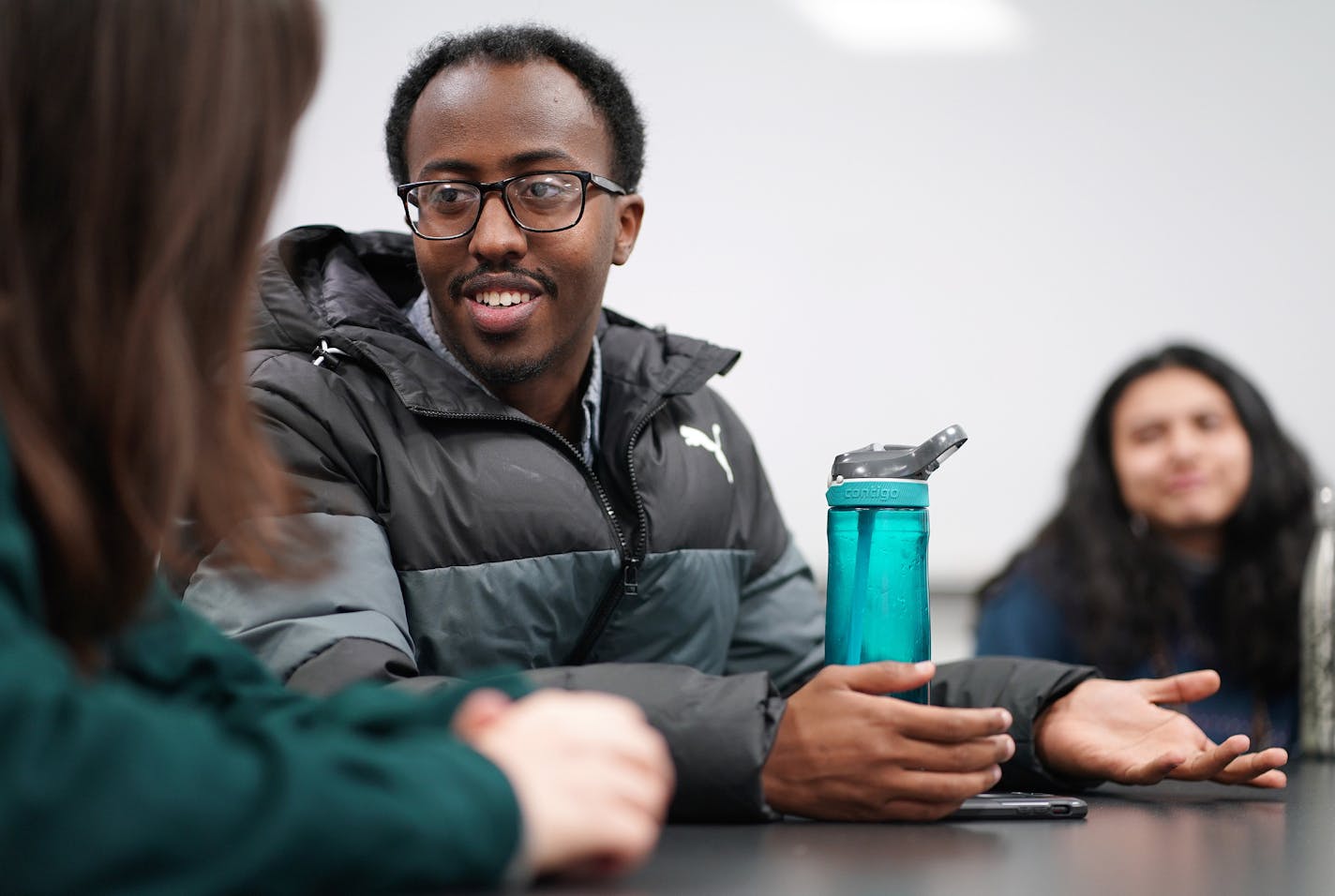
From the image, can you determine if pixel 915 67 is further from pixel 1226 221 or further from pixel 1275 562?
pixel 1275 562

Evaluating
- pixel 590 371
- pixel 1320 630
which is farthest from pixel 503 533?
pixel 1320 630

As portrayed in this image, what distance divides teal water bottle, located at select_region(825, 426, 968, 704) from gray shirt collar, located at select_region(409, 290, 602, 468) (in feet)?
1.66

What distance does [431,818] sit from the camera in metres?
0.48

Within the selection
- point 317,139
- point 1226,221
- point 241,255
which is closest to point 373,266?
point 241,255

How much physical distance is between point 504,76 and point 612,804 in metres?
0.98

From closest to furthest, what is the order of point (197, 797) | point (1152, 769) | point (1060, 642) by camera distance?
point (197, 797)
point (1152, 769)
point (1060, 642)

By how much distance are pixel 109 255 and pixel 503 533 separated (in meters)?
0.68

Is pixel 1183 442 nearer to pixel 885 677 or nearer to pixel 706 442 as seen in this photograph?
pixel 706 442

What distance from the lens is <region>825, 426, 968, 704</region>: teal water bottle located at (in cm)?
87

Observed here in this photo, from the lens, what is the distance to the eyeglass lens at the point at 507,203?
4.33 ft

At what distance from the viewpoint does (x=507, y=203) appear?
1.33 metres

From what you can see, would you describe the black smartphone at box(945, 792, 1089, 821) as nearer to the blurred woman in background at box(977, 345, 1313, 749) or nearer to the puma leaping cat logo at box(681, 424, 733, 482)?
the puma leaping cat logo at box(681, 424, 733, 482)

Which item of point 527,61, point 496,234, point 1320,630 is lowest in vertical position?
point 1320,630

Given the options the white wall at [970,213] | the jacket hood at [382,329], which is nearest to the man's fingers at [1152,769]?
the jacket hood at [382,329]
